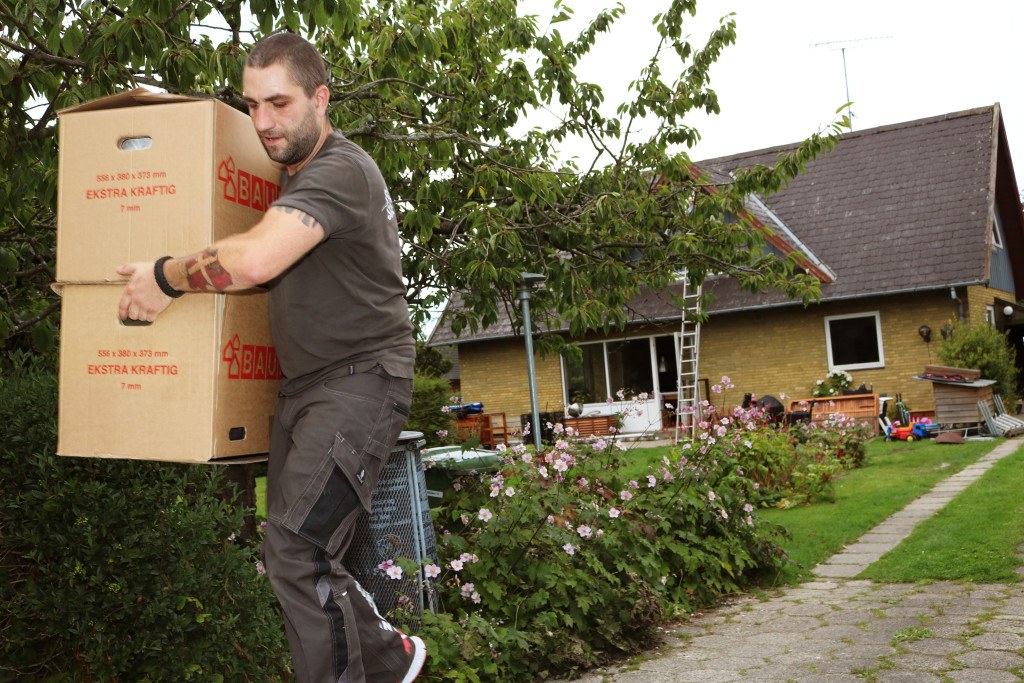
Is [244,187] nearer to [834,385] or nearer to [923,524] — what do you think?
[923,524]

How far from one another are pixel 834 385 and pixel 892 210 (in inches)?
172

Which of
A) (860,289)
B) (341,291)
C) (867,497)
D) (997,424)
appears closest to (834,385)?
(860,289)

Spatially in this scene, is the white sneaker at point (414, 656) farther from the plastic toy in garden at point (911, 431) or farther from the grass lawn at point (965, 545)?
the plastic toy in garden at point (911, 431)

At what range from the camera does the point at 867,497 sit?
10.3 meters

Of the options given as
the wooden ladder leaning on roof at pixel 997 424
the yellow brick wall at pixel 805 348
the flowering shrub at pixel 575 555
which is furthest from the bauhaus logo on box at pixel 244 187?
the yellow brick wall at pixel 805 348

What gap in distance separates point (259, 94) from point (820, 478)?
8.93 metres

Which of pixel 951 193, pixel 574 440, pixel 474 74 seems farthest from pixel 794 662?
pixel 951 193

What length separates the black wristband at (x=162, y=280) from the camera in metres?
2.66

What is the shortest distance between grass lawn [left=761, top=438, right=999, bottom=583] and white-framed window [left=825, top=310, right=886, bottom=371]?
18.5ft

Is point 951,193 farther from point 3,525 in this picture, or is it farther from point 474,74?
point 3,525

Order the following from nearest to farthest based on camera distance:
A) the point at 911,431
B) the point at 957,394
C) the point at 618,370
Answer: the point at 957,394
the point at 911,431
the point at 618,370

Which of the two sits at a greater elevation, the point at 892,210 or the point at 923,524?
the point at 892,210

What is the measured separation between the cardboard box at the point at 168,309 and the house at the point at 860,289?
54.5 ft

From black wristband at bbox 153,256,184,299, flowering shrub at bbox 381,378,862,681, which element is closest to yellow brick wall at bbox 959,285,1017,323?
flowering shrub at bbox 381,378,862,681
